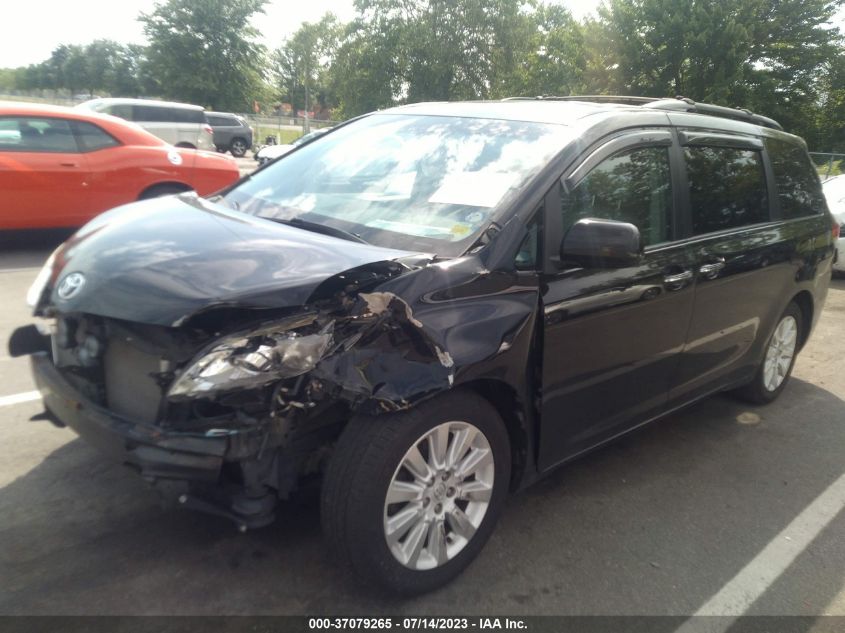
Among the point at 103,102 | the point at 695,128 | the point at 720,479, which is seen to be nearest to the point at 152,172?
the point at 695,128

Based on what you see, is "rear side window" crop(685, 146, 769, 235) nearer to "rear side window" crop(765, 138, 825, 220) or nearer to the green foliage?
"rear side window" crop(765, 138, 825, 220)

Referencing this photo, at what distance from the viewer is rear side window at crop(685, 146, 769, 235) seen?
3.67m

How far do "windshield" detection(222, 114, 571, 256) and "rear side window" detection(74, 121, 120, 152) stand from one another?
520 cm

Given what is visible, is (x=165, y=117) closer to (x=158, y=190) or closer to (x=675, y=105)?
(x=158, y=190)

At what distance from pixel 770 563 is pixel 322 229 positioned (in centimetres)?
241

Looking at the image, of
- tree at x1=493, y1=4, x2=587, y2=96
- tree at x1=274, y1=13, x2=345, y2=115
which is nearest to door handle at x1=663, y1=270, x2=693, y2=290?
tree at x1=493, y1=4, x2=587, y2=96

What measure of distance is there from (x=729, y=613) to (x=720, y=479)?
1.22 meters

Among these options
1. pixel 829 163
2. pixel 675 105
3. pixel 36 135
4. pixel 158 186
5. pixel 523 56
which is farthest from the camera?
pixel 523 56

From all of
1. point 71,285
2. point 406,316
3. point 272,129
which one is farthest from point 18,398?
point 272,129

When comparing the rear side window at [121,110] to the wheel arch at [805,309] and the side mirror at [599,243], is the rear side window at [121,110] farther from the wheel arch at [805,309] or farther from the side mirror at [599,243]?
the side mirror at [599,243]

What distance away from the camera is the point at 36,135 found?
769 centimetres

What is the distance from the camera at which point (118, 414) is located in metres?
2.45

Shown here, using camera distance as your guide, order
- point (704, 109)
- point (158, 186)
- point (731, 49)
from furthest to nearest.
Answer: point (731, 49), point (158, 186), point (704, 109)

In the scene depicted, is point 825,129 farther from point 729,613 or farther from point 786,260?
point 729,613
